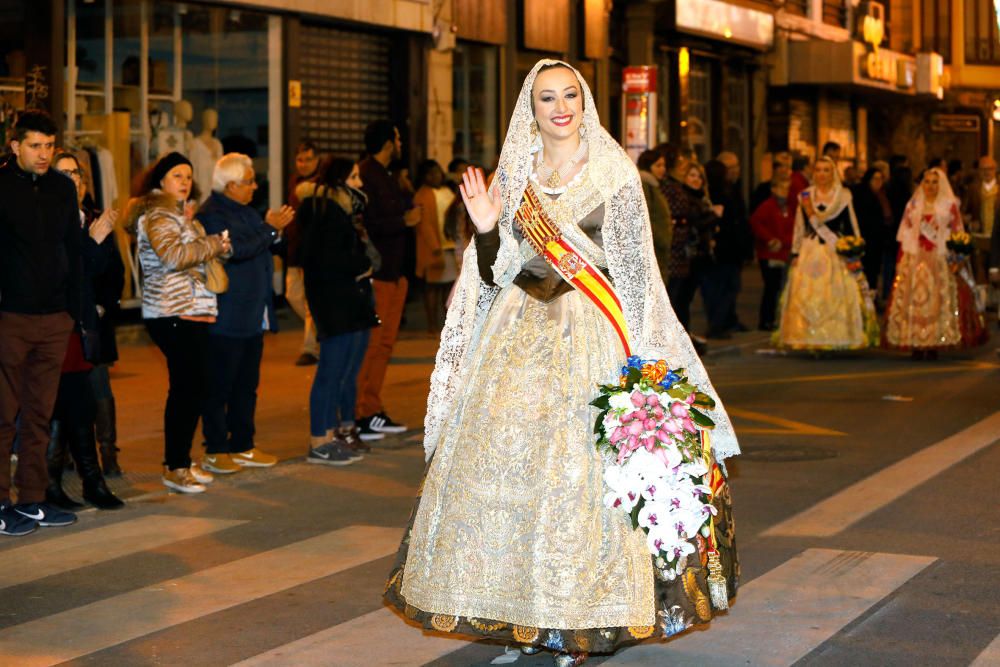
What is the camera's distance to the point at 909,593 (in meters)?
7.02

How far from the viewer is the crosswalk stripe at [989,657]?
6.02 meters

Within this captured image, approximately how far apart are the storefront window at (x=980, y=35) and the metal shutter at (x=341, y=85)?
34952 mm

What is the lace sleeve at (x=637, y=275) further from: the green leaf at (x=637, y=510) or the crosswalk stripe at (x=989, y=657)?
the crosswalk stripe at (x=989, y=657)

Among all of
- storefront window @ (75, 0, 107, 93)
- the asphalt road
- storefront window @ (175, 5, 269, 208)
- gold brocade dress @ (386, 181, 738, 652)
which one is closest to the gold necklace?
gold brocade dress @ (386, 181, 738, 652)

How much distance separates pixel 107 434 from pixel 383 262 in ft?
8.73

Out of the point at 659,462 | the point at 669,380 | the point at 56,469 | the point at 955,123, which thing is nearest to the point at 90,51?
the point at 56,469

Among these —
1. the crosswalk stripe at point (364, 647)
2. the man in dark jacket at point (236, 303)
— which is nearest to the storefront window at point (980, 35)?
the man in dark jacket at point (236, 303)

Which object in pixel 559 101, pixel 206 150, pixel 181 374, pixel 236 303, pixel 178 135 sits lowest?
pixel 181 374

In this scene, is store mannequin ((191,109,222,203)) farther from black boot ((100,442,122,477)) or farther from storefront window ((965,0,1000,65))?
storefront window ((965,0,1000,65))

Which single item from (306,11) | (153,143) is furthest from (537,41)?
(153,143)

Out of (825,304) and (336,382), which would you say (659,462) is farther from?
(825,304)

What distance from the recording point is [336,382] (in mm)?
10773

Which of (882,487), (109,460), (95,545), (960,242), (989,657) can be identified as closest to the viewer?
(989,657)

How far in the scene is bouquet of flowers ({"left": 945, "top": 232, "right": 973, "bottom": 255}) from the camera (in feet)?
53.7
